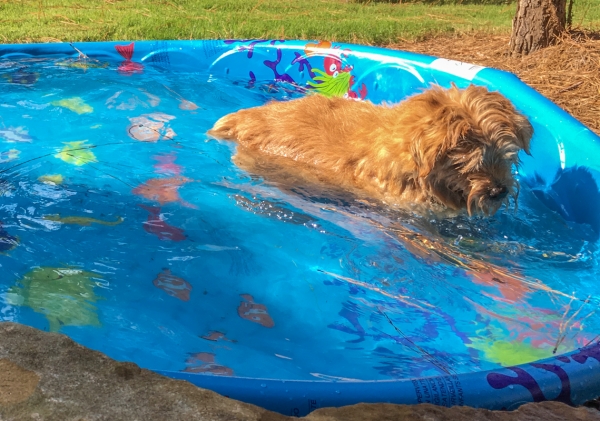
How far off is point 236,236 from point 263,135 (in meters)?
1.38

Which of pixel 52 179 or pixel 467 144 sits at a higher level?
pixel 467 144

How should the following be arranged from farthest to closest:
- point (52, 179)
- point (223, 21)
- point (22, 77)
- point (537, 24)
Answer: point (223, 21) → point (537, 24) → point (22, 77) → point (52, 179)

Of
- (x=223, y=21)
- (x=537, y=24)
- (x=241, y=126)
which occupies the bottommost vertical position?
(x=241, y=126)

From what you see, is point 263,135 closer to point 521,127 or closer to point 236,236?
point 236,236

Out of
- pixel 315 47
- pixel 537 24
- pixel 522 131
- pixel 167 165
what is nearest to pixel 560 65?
pixel 537 24

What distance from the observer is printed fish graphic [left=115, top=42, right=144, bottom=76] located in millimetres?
9000

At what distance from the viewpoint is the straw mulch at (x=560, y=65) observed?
26.4ft

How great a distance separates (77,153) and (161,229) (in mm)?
1881

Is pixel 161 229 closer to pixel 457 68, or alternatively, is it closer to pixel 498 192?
pixel 498 192

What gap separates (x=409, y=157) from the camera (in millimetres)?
4883

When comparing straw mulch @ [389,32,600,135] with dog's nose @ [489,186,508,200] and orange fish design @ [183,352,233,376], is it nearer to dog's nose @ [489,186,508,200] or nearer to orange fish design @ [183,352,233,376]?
dog's nose @ [489,186,508,200]

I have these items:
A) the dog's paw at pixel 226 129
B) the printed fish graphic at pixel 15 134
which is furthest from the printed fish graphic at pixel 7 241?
the dog's paw at pixel 226 129

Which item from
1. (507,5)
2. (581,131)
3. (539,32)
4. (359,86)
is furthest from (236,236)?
(507,5)

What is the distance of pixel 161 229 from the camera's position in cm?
492
